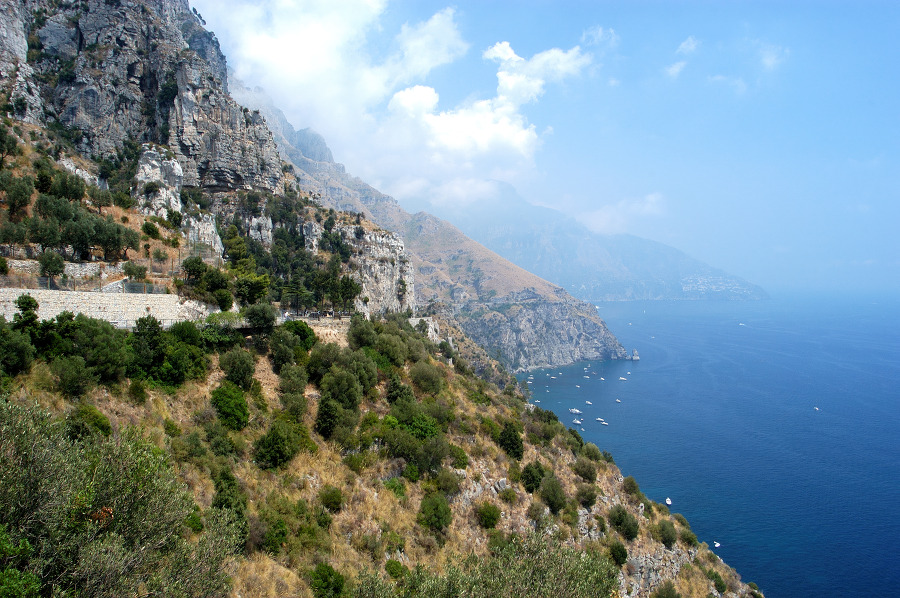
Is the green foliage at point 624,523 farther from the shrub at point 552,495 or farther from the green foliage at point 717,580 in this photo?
the green foliage at point 717,580

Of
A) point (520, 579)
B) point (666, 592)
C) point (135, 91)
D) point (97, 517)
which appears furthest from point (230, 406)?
point (135, 91)

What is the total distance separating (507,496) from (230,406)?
709 inches

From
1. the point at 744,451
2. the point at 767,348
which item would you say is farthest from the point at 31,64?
the point at 767,348

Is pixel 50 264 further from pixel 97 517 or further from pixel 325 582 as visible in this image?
pixel 325 582

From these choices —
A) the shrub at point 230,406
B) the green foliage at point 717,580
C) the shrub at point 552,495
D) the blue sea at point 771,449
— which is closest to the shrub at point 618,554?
the shrub at point 552,495

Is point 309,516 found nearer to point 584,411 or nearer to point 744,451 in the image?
point 744,451

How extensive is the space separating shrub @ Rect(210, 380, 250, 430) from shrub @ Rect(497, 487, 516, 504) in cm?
1675

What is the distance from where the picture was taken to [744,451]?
3118 inches

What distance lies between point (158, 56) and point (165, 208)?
40.4 meters

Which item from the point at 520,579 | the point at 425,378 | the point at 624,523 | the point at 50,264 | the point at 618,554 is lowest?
the point at 618,554

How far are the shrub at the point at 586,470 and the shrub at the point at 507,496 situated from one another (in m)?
9.73

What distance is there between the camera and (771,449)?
7944 cm

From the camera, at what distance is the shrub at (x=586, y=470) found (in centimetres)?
3666

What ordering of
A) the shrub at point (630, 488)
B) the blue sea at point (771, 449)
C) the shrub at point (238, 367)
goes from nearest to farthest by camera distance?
the shrub at point (238, 367)
the shrub at point (630, 488)
the blue sea at point (771, 449)
